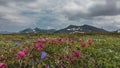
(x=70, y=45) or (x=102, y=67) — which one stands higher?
(x=70, y=45)

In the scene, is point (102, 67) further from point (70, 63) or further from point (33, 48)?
point (33, 48)

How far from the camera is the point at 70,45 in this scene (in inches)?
466

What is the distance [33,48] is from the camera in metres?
10.1

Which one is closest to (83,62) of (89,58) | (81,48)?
(89,58)

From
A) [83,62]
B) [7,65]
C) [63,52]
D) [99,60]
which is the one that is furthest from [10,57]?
[99,60]

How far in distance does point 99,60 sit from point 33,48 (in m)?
2.61

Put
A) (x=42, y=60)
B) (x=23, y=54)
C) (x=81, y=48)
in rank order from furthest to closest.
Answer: (x=81, y=48)
(x=42, y=60)
(x=23, y=54)

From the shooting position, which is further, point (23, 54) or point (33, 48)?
point (33, 48)

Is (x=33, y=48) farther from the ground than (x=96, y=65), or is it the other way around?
(x=33, y=48)

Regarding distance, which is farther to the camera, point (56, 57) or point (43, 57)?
point (56, 57)

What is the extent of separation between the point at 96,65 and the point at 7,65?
343 cm

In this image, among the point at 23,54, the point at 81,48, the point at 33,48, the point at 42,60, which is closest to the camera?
the point at 23,54

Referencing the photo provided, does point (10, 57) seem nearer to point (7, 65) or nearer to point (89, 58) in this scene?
point (7, 65)

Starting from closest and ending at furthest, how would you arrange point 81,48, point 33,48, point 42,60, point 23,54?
point 23,54 → point 42,60 → point 33,48 → point 81,48
